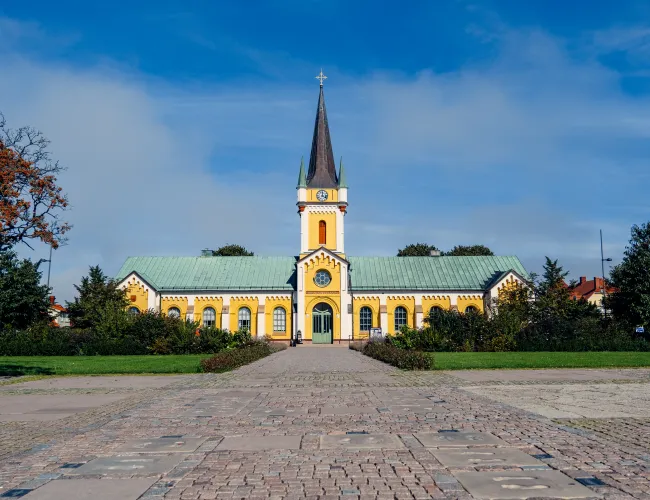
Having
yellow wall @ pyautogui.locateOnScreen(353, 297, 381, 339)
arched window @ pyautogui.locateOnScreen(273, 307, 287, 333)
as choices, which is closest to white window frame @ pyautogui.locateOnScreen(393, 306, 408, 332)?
yellow wall @ pyautogui.locateOnScreen(353, 297, 381, 339)

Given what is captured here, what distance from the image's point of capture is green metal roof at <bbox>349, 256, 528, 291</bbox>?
179 feet

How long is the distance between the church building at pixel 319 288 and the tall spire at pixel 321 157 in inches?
15.2

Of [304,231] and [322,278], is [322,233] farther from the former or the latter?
[322,278]

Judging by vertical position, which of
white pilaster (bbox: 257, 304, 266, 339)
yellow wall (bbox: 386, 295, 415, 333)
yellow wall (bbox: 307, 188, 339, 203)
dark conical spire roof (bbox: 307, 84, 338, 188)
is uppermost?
dark conical spire roof (bbox: 307, 84, 338, 188)

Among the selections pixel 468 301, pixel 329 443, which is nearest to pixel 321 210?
pixel 468 301

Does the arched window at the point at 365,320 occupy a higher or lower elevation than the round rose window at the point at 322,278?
lower

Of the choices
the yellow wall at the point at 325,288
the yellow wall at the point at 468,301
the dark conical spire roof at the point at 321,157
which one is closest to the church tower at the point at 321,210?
the dark conical spire roof at the point at 321,157

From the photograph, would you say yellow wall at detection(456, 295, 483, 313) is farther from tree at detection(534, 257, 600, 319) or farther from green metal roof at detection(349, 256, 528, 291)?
tree at detection(534, 257, 600, 319)

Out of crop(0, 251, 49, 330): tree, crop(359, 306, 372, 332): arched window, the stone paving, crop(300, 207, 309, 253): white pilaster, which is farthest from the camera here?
crop(300, 207, 309, 253): white pilaster

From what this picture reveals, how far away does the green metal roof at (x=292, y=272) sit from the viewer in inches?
2153

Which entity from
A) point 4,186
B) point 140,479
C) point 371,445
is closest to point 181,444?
point 140,479

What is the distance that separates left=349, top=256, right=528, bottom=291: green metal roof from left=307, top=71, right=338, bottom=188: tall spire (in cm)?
790

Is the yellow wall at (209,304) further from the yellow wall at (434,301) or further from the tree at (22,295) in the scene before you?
the yellow wall at (434,301)

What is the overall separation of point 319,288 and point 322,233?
231 inches
